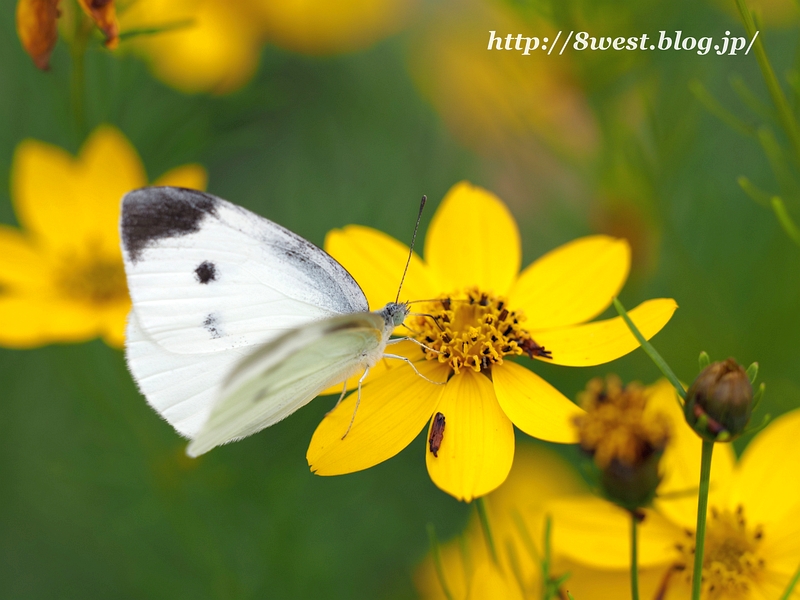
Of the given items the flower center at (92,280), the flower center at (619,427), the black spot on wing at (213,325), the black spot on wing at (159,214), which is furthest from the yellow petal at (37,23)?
the flower center at (619,427)

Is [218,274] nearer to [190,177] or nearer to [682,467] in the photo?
[190,177]

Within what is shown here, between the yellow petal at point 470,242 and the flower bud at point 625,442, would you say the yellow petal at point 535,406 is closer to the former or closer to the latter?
the flower bud at point 625,442

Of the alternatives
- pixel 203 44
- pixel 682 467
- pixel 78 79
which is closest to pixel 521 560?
pixel 682 467

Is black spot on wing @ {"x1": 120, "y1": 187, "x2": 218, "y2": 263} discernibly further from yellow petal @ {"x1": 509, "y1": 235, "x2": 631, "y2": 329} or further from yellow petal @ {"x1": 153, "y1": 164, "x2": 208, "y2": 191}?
yellow petal @ {"x1": 509, "y1": 235, "x2": 631, "y2": 329}

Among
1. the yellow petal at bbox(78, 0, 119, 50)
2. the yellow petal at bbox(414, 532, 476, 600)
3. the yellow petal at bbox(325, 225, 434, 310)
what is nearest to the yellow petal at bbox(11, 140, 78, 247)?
the yellow petal at bbox(78, 0, 119, 50)

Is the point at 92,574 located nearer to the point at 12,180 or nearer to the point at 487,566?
the point at 12,180

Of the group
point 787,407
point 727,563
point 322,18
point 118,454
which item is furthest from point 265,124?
point 727,563
